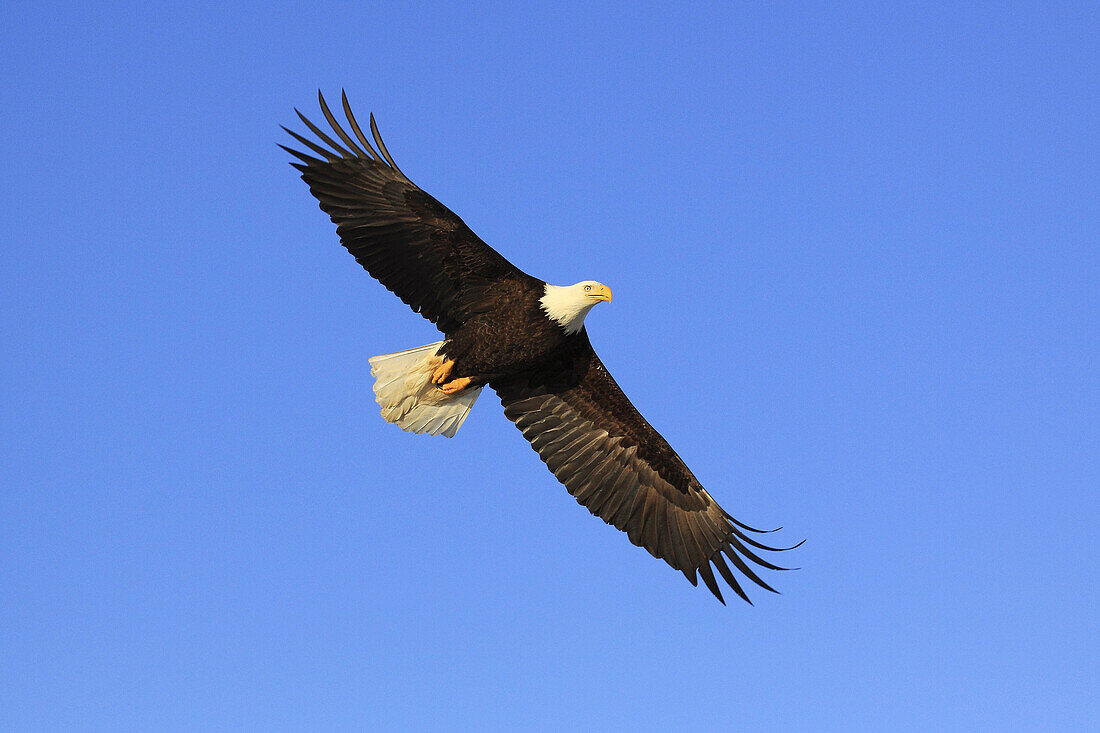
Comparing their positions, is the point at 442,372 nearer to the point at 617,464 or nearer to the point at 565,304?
the point at 565,304

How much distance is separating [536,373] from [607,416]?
796 millimetres

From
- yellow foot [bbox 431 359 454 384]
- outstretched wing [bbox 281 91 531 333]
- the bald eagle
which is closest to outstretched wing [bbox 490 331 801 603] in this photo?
the bald eagle

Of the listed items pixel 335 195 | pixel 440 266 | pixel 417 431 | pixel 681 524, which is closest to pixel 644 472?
pixel 681 524

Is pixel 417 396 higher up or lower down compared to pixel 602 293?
lower down

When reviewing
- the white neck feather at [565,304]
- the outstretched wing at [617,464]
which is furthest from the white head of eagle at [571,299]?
the outstretched wing at [617,464]

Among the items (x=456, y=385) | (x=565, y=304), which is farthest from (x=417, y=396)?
(x=565, y=304)

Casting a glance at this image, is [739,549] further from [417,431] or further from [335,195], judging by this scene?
[335,195]

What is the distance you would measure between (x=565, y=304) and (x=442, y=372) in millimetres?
1203

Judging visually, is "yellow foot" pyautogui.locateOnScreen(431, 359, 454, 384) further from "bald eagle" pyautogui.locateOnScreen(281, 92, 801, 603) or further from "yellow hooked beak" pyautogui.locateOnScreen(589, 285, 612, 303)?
"yellow hooked beak" pyautogui.locateOnScreen(589, 285, 612, 303)

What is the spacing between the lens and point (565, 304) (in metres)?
9.01

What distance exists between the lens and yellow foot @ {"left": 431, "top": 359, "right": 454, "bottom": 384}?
941cm

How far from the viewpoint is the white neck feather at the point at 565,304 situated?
900cm

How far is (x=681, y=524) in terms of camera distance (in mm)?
10070

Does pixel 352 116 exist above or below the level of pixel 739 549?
above
